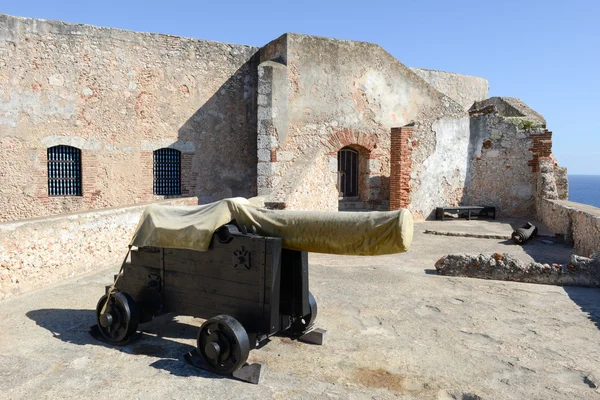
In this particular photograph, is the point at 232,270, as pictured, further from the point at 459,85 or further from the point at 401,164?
the point at 459,85

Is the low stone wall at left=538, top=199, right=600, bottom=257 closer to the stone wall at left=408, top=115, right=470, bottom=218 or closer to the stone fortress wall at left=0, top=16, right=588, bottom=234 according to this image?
the stone fortress wall at left=0, top=16, right=588, bottom=234

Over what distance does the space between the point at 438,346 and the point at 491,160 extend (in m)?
10.9

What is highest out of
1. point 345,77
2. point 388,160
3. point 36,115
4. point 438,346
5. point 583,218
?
point 345,77

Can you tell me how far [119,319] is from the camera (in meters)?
4.61

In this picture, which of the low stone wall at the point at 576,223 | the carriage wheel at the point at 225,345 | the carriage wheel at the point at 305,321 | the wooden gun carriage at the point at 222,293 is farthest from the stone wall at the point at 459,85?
the carriage wheel at the point at 225,345

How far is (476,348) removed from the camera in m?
4.52

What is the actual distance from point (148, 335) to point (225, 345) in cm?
138

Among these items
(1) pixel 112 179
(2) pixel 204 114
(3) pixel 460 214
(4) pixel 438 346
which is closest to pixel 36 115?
(1) pixel 112 179

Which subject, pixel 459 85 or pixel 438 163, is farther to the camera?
pixel 459 85

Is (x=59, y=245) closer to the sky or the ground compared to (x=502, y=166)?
closer to the ground

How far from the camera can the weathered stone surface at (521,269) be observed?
6645mm

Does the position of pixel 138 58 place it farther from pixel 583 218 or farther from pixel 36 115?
pixel 583 218

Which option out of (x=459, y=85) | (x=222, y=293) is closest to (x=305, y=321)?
(x=222, y=293)

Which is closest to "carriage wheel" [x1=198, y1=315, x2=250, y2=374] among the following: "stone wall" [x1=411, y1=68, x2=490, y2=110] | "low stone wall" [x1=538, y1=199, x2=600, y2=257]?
"low stone wall" [x1=538, y1=199, x2=600, y2=257]
